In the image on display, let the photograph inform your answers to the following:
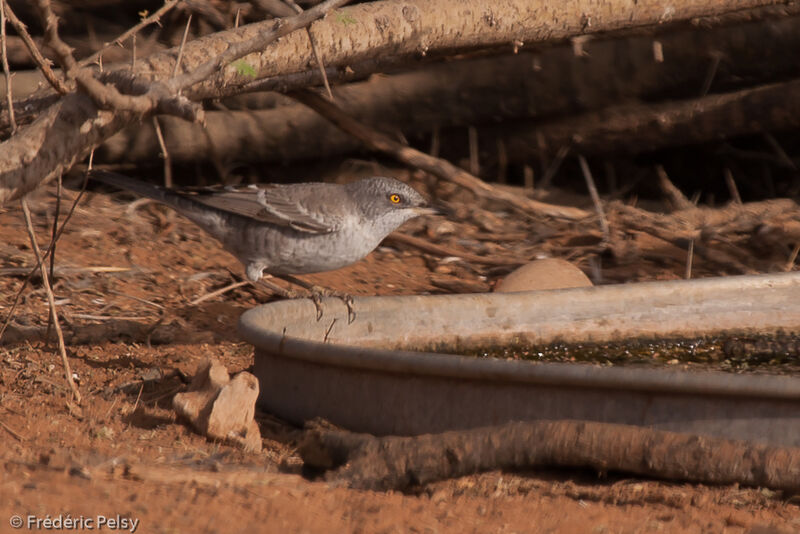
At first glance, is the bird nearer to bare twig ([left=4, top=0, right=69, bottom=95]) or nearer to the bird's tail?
the bird's tail

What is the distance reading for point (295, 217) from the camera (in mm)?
5203

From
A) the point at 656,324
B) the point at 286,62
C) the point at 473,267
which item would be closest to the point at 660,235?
the point at 473,267

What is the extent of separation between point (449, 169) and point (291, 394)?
3.56 meters

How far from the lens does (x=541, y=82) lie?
26.5ft

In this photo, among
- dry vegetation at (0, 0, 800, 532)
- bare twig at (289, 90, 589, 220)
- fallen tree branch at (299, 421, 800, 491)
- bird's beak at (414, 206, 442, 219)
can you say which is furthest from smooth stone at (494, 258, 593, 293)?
fallen tree branch at (299, 421, 800, 491)

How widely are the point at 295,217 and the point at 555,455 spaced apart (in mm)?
2304

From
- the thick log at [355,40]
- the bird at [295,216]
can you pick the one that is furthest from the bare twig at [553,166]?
the bird at [295,216]

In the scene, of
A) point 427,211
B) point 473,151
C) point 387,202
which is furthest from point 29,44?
point 473,151

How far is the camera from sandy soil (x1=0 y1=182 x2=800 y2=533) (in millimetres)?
2734

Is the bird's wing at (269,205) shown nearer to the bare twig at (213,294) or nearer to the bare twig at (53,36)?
the bare twig at (213,294)

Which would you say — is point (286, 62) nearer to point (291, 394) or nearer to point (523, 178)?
point (291, 394)

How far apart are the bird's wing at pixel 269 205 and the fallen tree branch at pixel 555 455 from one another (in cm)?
198

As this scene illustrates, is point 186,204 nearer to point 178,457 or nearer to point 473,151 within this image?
point 178,457

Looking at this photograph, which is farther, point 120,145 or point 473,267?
point 120,145
